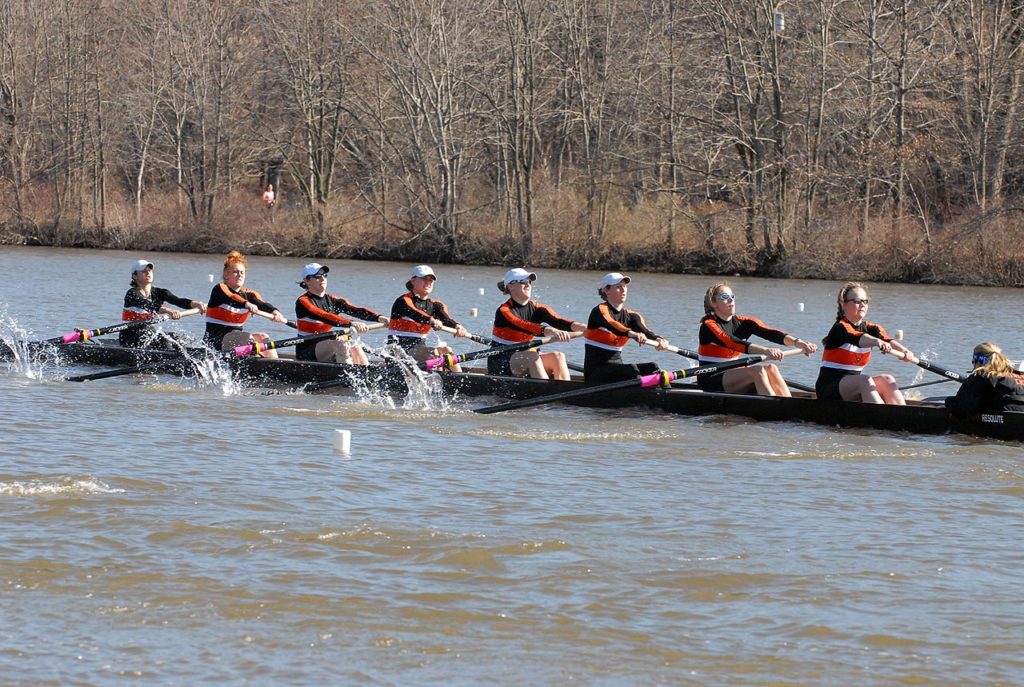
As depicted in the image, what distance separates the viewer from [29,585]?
738 cm

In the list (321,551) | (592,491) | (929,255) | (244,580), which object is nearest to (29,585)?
(244,580)

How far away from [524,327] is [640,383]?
4.74 feet

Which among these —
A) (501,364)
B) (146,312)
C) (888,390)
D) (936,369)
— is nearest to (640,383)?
(501,364)

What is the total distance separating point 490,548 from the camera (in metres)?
8.21

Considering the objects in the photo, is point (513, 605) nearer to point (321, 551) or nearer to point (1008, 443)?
point (321, 551)

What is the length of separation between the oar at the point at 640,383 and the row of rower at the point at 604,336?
15 cm

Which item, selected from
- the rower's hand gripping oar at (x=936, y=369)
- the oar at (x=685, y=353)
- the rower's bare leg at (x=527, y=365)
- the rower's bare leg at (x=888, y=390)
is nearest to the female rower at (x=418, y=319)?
the rower's bare leg at (x=527, y=365)

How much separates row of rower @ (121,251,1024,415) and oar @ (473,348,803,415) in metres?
0.15

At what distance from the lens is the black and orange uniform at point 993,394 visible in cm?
1127

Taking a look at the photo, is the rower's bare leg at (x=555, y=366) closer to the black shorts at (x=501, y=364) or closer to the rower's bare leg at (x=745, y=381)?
the black shorts at (x=501, y=364)

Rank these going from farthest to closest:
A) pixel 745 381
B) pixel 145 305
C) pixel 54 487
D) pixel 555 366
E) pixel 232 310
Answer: pixel 145 305 → pixel 232 310 → pixel 555 366 → pixel 745 381 → pixel 54 487

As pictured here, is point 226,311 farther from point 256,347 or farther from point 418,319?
point 418,319

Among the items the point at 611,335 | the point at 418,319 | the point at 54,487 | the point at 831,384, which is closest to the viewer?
the point at 54,487

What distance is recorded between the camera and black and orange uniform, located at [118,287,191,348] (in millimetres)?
16031
